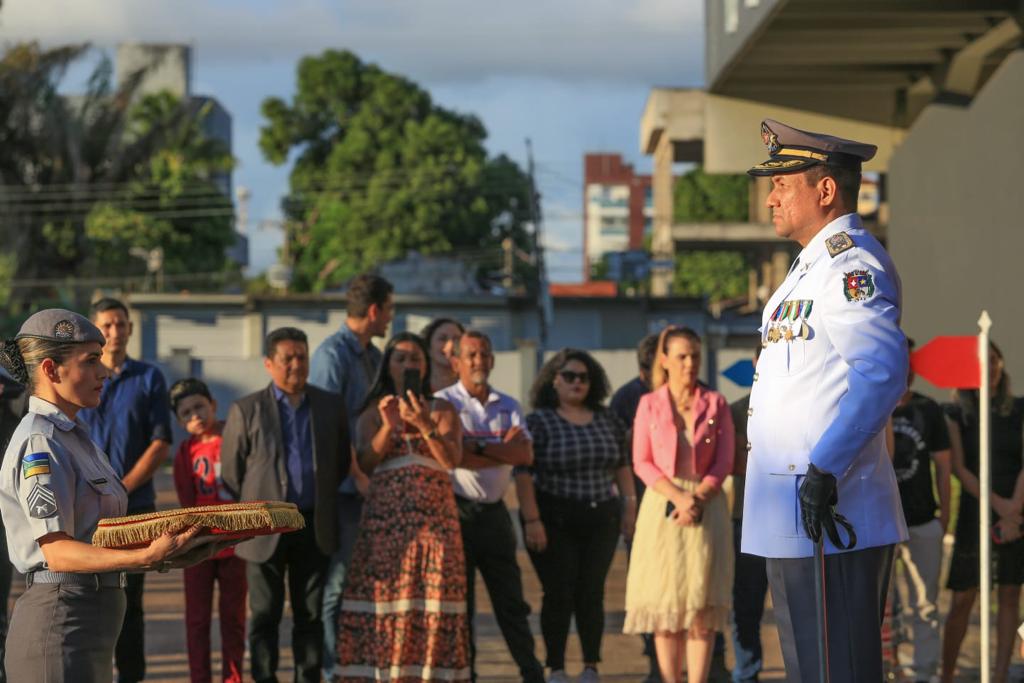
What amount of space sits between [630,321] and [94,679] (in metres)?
40.6

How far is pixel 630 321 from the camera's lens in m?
45.0

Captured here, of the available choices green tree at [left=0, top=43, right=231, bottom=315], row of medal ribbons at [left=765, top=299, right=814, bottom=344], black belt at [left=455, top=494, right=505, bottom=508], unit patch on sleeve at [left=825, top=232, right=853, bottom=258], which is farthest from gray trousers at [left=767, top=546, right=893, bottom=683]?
green tree at [left=0, top=43, right=231, bottom=315]

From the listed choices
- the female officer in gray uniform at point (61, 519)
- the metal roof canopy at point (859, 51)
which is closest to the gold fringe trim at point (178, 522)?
the female officer in gray uniform at point (61, 519)

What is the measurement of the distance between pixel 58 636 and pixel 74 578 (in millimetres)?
167

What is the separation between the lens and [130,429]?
8.20m

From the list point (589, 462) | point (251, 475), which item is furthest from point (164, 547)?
point (589, 462)

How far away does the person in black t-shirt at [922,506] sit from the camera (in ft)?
28.2

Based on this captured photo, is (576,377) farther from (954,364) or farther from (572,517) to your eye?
(954,364)

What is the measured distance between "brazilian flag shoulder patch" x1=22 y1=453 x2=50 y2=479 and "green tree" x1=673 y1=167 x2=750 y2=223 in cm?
7988

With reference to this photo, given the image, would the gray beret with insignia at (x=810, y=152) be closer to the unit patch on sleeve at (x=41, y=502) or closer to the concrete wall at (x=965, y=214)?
the unit patch on sleeve at (x=41, y=502)

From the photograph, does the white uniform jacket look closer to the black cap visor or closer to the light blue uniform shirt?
the black cap visor

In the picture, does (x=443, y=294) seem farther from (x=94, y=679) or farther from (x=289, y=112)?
(x=94, y=679)

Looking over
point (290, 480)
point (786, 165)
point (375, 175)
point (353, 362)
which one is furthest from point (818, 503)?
Answer: point (375, 175)

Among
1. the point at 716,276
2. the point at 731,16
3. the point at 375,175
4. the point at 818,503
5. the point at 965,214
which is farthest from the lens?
the point at 716,276
